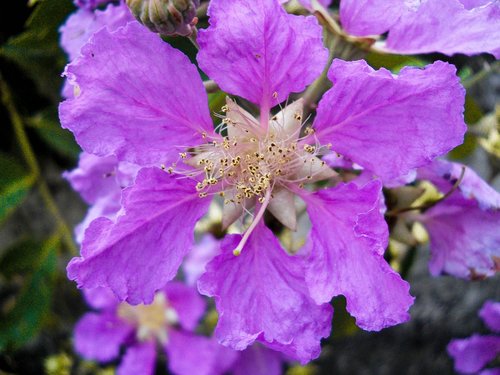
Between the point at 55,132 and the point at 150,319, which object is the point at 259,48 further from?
the point at 150,319

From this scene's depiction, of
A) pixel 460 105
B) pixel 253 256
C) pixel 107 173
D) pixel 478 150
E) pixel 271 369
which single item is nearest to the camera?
pixel 460 105

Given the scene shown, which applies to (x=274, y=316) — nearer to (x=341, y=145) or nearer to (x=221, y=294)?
(x=221, y=294)

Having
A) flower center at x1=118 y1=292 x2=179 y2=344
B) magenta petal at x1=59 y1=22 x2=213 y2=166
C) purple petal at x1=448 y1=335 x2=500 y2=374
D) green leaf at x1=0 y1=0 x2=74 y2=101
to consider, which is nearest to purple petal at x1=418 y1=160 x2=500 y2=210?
magenta petal at x1=59 y1=22 x2=213 y2=166

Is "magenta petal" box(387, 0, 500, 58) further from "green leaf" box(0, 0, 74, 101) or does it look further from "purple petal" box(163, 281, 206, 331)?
"purple petal" box(163, 281, 206, 331)

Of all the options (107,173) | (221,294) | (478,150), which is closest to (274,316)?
(221,294)

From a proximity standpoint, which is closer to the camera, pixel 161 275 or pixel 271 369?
pixel 161 275

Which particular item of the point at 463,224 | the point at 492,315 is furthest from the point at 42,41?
the point at 492,315

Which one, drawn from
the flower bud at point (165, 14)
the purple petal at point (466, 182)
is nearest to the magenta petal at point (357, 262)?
the purple petal at point (466, 182)
